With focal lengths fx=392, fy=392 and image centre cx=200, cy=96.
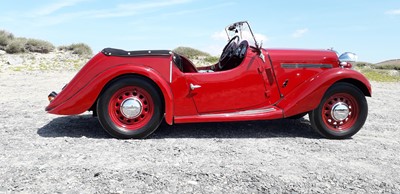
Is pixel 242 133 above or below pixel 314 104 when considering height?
below

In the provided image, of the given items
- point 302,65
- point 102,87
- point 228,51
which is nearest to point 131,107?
point 102,87

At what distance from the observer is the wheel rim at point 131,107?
501cm

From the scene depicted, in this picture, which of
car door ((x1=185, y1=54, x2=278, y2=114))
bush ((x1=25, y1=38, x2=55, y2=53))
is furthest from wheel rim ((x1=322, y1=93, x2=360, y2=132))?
bush ((x1=25, y1=38, x2=55, y2=53))

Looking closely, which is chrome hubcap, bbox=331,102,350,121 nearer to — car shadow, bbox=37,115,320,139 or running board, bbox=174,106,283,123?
car shadow, bbox=37,115,320,139

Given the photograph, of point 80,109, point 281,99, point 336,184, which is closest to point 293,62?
point 281,99

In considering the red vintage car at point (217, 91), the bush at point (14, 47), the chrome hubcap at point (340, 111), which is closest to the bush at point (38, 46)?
the bush at point (14, 47)

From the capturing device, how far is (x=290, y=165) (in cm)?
406

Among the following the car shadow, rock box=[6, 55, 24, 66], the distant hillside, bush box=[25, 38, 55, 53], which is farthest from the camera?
bush box=[25, 38, 55, 53]

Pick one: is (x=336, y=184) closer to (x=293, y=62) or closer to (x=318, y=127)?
(x=318, y=127)

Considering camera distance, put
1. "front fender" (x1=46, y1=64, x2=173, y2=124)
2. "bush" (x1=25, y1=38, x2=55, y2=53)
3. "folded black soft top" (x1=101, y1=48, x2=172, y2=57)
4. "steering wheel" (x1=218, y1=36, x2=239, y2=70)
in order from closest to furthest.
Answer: "front fender" (x1=46, y1=64, x2=173, y2=124) < "folded black soft top" (x1=101, y1=48, x2=172, y2=57) < "steering wheel" (x1=218, y1=36, x2=239, y2=70) < "bush" (x1=25, y1=38, x2=55, y2=53)

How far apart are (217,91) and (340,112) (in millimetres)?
1692

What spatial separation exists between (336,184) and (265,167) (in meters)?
0.71

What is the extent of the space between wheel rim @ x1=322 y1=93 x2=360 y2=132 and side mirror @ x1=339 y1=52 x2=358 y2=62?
0.50 metres

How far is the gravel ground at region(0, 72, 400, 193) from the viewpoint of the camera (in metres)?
3.47
